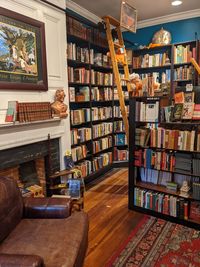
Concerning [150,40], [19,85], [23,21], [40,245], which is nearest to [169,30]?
[150,40]

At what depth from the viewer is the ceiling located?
3494 millimetres

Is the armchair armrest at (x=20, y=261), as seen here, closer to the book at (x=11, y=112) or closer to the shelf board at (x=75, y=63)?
the book at (x=11, y=112)

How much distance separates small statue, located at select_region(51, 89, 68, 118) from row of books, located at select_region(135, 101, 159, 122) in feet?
3.03

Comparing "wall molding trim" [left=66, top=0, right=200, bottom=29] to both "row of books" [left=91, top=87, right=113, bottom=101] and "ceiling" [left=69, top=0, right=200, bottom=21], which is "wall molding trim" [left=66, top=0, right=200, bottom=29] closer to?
"ceiling" [left=69, top=0, right=200, bottom=21]

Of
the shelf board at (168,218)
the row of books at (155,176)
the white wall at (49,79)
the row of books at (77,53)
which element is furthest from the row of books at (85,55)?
Result: the shelf board at (168,218)

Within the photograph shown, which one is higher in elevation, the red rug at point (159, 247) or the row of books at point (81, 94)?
the row of books at point (81, 94)

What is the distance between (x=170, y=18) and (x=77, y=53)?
2095 mm

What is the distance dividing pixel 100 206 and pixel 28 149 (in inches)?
47.9

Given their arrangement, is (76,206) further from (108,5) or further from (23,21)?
(108,5)

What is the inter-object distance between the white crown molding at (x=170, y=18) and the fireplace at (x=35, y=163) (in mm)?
3098

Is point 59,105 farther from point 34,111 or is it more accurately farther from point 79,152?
point 79,152

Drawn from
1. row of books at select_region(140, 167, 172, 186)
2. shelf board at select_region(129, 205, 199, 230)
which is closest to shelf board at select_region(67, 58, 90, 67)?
row of books at select_region(140, 167, 172, 186)

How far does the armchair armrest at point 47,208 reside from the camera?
1807mm

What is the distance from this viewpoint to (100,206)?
2.91 metres
